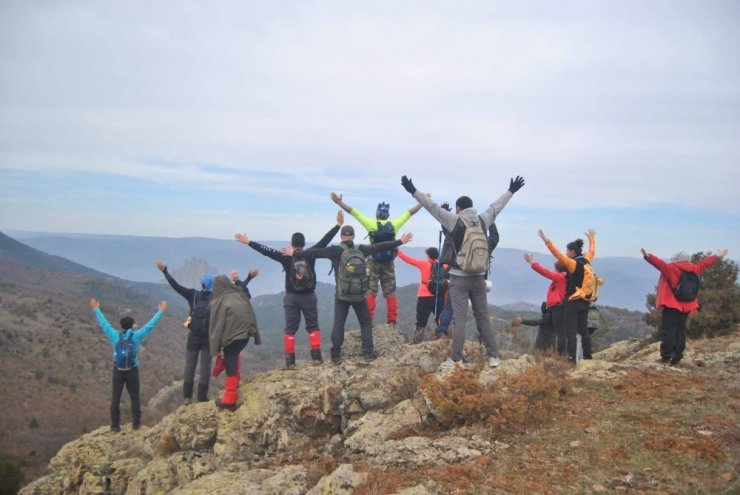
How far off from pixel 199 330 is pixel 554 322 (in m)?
6.81

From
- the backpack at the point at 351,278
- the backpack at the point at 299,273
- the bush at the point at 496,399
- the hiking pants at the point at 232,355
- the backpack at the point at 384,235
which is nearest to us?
the bush at the point at 496,399

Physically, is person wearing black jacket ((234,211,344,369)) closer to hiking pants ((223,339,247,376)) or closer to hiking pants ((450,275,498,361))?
hiking pants ((223,339,247,376))

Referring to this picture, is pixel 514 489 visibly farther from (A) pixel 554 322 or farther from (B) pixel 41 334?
(B) pixel 41 334

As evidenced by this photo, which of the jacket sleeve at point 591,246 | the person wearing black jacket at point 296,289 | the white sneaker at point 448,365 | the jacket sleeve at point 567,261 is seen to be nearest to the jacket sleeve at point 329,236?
the person wearing black jacket at point 296,289

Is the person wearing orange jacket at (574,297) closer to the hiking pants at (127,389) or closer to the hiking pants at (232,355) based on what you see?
the hiking pants at (232,355)

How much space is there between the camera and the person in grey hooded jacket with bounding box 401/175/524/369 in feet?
24.1

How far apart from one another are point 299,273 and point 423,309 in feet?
10.4

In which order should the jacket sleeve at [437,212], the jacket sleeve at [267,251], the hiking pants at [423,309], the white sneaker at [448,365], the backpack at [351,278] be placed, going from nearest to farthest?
the jacket sleeve at [437,212]
the white sneaker at [448,365]
the jacket sleeve at [267,251]
the backpack at [351,278]
the hiking pants at [423,309]

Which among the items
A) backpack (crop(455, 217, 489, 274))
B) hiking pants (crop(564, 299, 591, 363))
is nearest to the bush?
backpack (crop(455, 217, 489, 274))

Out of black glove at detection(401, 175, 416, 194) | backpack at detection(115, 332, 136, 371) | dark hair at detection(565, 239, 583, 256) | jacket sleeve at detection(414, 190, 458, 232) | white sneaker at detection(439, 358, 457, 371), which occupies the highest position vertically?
black glove at detection(401, 175, 416, 194)

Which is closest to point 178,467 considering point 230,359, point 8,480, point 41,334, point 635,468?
point 230,359

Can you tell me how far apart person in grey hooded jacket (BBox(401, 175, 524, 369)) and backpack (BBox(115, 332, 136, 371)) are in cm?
627

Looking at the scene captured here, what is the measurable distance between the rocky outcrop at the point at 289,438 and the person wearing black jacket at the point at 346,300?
0.36 m

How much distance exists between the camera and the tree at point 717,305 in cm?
1450
